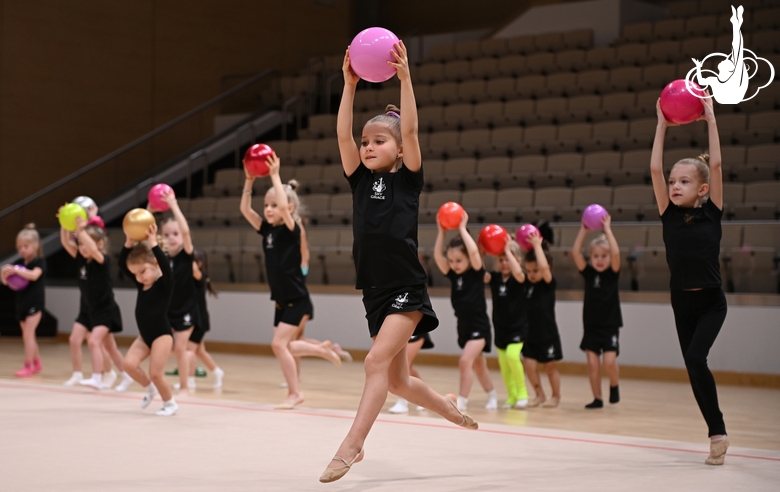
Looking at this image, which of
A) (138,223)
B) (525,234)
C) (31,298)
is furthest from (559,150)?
(138,223)

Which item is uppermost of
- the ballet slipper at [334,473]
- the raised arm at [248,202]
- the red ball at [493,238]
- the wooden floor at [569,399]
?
the raised arm at [248,202]

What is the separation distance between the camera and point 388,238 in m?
3.75

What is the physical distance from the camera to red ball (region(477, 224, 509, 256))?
6.90 meters

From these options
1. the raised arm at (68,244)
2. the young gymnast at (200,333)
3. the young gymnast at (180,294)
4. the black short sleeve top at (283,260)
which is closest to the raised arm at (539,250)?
the black short sleeve top at (283,260)

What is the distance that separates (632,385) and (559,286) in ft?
4.97

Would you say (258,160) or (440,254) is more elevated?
(258,160)

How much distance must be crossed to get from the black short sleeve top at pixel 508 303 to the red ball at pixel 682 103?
2819mm

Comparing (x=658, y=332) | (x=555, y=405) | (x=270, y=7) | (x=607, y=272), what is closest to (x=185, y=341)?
(x=555, y=405)

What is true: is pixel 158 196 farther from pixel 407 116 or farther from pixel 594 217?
pixel 407 116

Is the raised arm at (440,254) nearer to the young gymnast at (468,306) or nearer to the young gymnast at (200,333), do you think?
the young gymnast at (468,306)

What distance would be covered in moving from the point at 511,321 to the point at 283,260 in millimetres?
1911

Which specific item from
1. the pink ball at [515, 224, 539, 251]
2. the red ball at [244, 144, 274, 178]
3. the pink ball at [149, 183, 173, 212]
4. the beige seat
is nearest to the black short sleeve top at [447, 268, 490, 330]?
the pink ball at [515, 224, 539, 251]

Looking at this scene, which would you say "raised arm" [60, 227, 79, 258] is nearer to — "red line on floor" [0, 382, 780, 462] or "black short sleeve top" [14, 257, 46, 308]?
"black short sleeve top" [14, 257, 46, 308]

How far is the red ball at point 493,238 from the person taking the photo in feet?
22.6
